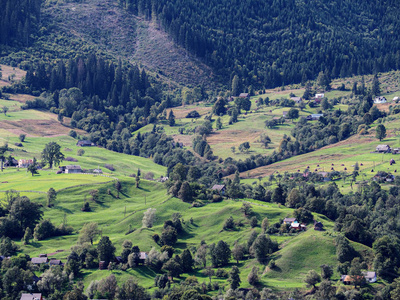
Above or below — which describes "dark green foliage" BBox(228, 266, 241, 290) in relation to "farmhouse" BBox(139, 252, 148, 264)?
above

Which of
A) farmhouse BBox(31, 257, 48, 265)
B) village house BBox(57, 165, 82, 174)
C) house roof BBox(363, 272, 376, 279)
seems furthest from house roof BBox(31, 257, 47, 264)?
house roof BBox(363, 272, 376, 279)

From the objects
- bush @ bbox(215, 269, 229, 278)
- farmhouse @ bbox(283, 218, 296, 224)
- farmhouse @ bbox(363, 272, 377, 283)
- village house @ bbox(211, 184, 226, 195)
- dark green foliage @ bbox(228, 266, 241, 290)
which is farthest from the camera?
village house @ bbox(211, 184, 226, 195)

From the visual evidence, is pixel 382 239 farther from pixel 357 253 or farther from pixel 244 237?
pixel 244 237

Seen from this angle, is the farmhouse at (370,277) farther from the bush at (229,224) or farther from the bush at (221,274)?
the bush at (229,224)

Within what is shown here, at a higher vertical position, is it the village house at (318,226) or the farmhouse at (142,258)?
the village house at (318,226)

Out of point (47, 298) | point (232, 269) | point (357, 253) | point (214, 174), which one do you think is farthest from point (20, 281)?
point (214, 174)

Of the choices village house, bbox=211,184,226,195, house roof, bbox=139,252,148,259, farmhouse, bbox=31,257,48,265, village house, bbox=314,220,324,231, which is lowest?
farmhouse, bbox=31,257,48,265

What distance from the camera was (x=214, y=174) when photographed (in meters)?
195

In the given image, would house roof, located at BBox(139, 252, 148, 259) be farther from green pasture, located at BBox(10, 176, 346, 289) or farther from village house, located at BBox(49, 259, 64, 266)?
village house, located at BBox(49, 259, 64, 266)

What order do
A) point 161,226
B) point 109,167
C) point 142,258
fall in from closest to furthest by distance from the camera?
point 142,258 < point 161,226 < point 109,167

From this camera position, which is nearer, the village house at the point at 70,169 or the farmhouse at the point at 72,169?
the village house at the point at 70,169

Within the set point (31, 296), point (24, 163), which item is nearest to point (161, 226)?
point (31, 296)

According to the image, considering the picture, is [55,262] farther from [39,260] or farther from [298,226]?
[298,226]

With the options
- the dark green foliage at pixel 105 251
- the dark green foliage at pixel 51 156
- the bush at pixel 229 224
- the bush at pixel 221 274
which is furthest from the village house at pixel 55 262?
the dark green foliage at pixel 51 156
